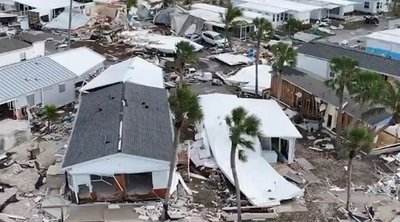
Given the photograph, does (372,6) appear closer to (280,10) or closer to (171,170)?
(280,10)

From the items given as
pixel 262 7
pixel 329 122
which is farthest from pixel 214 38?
pixel 329 122

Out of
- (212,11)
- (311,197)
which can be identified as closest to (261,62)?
(212,11)

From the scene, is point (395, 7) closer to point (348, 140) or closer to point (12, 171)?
point (348, 140)

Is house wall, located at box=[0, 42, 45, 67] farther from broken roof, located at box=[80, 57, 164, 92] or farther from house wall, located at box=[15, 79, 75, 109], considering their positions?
broken roof, located at box=[80, 57, 164, 92]

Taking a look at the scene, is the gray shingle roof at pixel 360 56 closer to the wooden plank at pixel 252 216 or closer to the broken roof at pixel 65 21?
the wooden plank at pixel 252 216

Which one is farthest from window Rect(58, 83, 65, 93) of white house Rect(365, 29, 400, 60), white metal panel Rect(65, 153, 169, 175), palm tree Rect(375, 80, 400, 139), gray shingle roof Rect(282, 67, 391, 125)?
white house Rect(365, 29, 400, 60)

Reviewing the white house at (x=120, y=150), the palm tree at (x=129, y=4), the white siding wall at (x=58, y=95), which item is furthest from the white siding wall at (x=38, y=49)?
the palm tree at (x=129, y=4)
